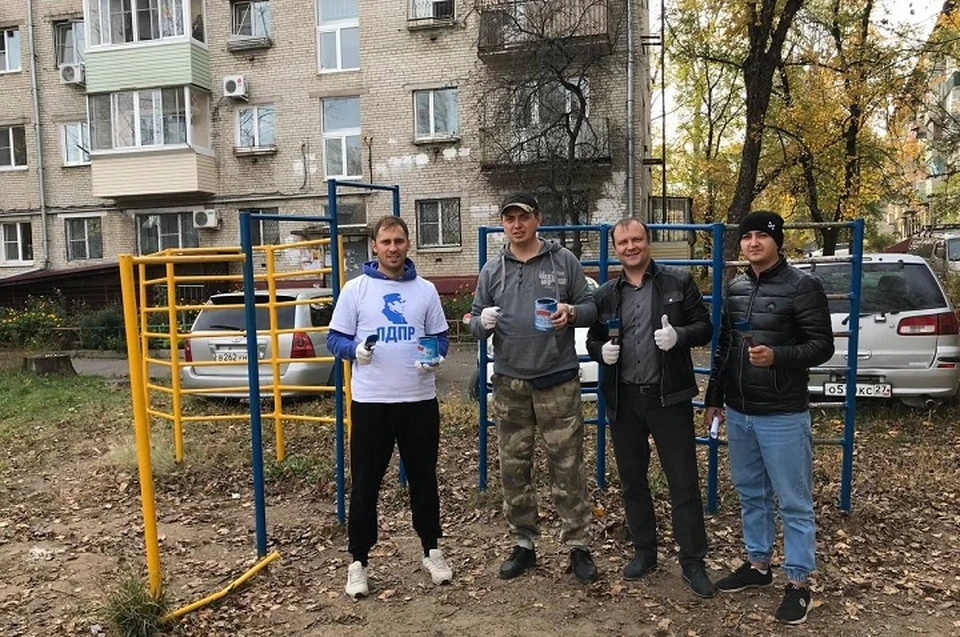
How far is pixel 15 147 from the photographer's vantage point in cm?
2080

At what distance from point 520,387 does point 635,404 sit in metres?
0.58

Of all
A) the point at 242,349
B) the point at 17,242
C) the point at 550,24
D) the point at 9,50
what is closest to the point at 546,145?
the point at 550,24

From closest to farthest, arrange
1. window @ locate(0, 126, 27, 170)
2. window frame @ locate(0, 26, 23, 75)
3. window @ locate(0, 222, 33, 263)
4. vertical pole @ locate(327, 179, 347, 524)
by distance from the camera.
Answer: vertical pole @ locate(327, 179, 347, 524) → window frame @ locate(0, 26, 23, 75) → window @ locate(0, 126, 27, 170) → window @ locate(0, 222, 33, 263)

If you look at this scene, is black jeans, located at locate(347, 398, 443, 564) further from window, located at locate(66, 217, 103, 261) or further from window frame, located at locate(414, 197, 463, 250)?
window, located at locate(66, 217, 103, 261)

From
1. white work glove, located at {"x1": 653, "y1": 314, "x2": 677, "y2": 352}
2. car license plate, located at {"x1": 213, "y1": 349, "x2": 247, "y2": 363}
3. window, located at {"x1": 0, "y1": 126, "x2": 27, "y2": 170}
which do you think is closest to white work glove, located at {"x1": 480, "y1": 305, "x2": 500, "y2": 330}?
white work glove, located at {"x1": 653, "y1": 314, "x2": 677, "y2": 352}

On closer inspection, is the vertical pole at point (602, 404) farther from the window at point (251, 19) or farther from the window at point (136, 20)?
the window at point (136, 20)

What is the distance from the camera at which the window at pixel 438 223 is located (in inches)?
718

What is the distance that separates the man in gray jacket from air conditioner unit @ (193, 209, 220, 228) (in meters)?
16.5

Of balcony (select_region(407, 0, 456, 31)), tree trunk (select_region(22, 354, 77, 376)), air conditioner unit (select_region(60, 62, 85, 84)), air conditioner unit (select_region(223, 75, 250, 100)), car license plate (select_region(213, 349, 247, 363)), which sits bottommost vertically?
tree trunk (select_region(22, 354, 77, 376))

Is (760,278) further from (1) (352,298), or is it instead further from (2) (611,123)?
(2) (611,123)

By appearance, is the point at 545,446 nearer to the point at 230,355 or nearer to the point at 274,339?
the point at 274,339

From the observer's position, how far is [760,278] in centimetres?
344

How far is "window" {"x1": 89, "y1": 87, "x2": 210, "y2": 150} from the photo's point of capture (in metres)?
18.7

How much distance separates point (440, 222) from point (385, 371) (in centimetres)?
1496
